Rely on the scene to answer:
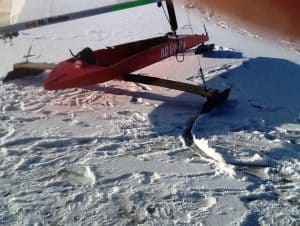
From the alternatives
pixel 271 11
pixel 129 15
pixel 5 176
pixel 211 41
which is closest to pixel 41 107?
pixel 5 176

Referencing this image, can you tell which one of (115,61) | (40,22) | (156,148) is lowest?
(156,148)

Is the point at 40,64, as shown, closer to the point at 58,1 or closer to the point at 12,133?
the point at 58,1

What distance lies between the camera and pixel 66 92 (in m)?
5.21

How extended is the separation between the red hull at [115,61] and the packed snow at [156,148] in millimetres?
237

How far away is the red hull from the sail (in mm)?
622

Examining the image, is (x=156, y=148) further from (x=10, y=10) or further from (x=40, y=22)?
(x=10, y=10)

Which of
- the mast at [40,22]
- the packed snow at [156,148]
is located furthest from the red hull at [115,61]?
the mast at [40,22]

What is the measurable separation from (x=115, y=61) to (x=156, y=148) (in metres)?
1.73

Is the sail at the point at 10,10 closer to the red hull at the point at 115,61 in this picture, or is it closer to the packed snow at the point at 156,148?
the packed snow at the point at 156,148

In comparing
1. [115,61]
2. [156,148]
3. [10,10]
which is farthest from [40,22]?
[156,148]

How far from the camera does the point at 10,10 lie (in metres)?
4.70

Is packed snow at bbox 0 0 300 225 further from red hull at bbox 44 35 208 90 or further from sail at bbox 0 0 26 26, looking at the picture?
red hull at bbox 44 35 208 90

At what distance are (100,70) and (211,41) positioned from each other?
2457 mm

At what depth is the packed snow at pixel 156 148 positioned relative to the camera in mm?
3254
